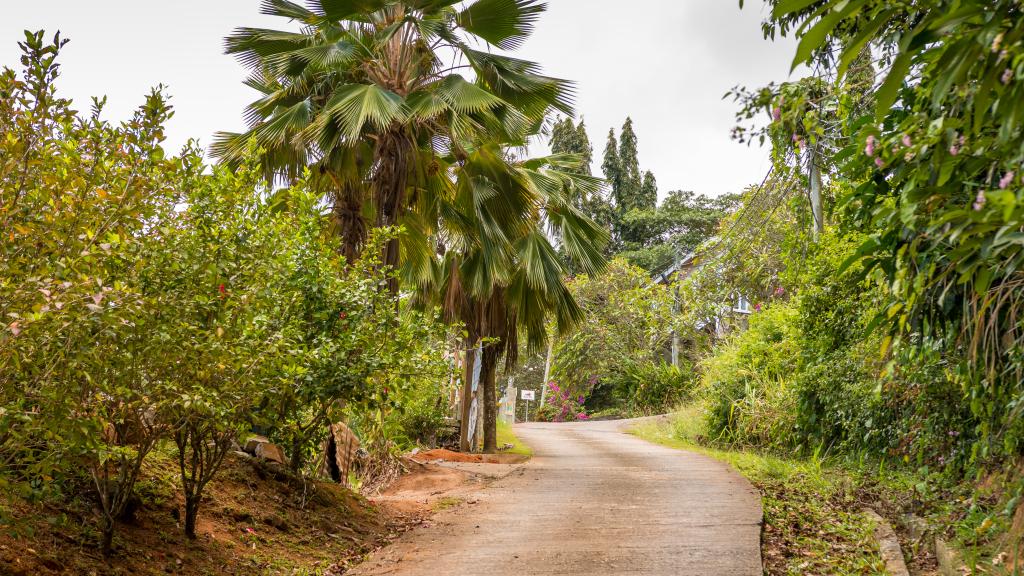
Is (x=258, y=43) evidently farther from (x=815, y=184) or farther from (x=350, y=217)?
(x=815, y=184)

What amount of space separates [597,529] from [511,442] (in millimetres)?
11442

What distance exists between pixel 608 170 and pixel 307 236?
39.8 meters

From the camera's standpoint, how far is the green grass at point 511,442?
52.6 feet

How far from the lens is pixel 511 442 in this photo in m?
18.7

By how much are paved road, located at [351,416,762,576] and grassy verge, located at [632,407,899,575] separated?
0.72ft

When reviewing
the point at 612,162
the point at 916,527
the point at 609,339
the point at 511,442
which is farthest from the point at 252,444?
the point at 612,162

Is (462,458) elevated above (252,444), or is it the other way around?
(252,444)

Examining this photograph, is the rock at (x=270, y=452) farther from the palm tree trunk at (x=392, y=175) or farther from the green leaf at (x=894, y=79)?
the green leaf at (x=894, y=79)

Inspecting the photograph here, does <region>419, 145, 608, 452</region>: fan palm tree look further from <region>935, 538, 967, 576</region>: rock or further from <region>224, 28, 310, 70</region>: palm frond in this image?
<region>935, 538, 967, 576</region>: rock

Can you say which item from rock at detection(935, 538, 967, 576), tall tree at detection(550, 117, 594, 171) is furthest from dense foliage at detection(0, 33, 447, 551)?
tall tree at detection(550, 117, 594, 171)

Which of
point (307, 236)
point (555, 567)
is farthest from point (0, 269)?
point (555, 567)

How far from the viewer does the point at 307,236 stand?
22.9 feet

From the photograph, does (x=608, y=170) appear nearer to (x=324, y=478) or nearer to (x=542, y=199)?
(x=542, y=199)

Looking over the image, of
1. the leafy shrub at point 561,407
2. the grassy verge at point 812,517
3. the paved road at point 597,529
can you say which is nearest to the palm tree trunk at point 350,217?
the paved road at point 597,529
